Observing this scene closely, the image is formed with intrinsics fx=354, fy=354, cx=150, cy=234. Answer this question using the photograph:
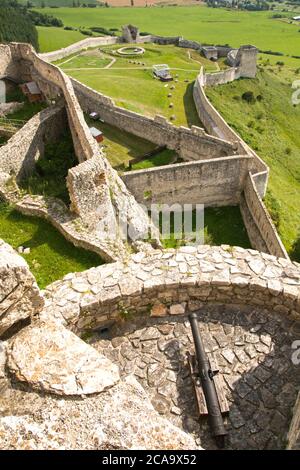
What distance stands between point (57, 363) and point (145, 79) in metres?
41.6

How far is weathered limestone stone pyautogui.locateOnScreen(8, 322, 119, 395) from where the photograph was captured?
381 cm

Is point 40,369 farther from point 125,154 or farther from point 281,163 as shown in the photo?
point 281,163

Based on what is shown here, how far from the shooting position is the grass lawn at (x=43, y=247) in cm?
1253

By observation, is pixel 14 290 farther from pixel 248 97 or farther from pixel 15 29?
pixel 15 29

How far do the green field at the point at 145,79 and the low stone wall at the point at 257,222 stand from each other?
12.1 m

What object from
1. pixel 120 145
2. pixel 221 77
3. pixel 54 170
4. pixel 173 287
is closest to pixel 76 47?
pixel 221 77

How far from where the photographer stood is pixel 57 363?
4.02 meters

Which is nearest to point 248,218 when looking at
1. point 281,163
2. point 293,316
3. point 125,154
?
point 125,154

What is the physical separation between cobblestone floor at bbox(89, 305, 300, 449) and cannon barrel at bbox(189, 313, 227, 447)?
196 mm

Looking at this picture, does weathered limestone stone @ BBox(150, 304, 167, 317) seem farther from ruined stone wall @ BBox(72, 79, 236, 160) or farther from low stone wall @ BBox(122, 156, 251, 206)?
ruined stone wall @ BBox(72, 79, 236, 160)

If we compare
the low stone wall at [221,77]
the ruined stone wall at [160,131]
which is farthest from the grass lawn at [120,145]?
the low stone wall at [221,77]

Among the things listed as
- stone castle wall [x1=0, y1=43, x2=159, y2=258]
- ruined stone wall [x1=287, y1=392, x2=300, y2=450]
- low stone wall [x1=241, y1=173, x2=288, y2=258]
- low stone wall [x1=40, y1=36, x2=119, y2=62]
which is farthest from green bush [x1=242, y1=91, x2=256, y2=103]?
ruined stone wall [x1=287, y1=392, x2=300, y2=450]

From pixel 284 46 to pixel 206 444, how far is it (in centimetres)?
9905

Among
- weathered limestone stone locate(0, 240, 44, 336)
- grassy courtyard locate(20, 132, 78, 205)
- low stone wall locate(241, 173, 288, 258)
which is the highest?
weathered limestone stone locate(0, 240, 44, 336)
